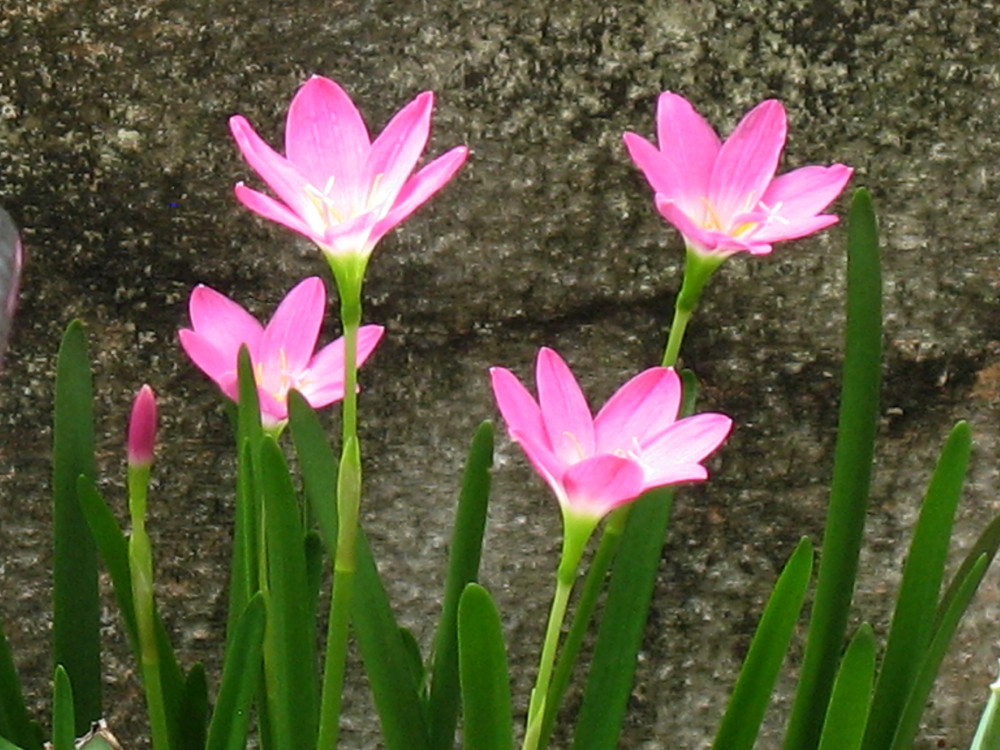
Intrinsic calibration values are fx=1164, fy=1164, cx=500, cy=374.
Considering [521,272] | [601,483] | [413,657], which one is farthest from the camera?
[521,272]

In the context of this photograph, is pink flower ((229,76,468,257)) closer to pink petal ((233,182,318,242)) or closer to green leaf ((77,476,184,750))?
pink petal ((233,182,318,242))

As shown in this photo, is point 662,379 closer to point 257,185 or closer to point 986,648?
point 257,185

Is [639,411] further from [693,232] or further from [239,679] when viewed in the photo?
[239,679]

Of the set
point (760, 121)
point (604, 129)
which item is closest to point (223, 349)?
point (760, 121)

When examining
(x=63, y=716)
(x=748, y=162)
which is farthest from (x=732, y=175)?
(x=63, y=716)

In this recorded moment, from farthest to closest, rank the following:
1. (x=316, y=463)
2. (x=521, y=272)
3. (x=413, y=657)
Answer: (x=521, y=272) < (x=413, y=657) < (x=316, y=463)

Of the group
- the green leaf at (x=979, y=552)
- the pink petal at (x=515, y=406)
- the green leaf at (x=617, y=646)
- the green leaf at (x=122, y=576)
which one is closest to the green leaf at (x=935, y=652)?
the green leaf at (x=979, y=552)

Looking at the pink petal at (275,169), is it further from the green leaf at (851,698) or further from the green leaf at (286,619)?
the green leaf at (851,698)

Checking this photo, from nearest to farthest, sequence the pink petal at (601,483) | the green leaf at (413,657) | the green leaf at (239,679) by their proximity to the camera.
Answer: the pink petal at (601,483) → the green leaf at (239,679) → the green leaf at (413,657)
